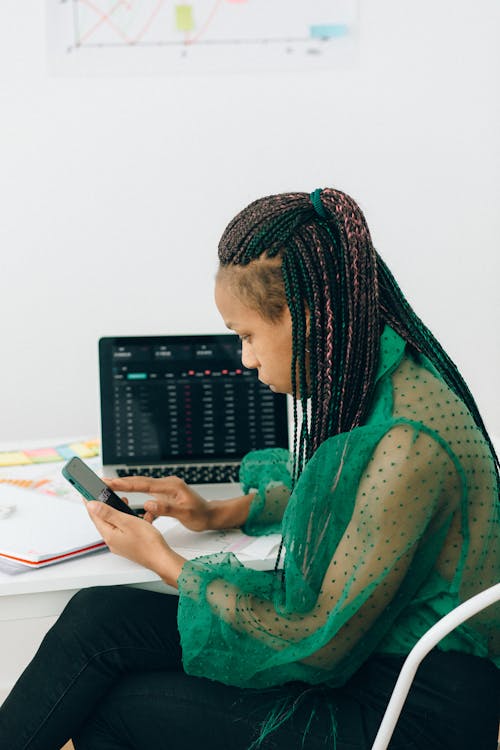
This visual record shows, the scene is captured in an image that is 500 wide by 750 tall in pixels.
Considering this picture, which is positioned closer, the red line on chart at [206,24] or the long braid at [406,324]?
the long braid at [406,324]

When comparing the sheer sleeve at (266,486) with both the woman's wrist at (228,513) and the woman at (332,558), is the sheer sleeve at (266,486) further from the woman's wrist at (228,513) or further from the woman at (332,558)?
the woman at (332,558)

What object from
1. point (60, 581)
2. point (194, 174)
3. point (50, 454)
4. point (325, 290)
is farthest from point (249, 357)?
point (194, 174)

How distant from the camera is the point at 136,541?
110 cm

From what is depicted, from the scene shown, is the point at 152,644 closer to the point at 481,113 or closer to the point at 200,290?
the point at 200,290

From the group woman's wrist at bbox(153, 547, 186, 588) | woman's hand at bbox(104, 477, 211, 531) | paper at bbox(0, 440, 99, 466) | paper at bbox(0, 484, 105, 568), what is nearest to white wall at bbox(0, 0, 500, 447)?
paper at bbox(0, 440, 99, 466)

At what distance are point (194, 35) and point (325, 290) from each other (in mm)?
1719

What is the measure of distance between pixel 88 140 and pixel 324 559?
73.3 inches

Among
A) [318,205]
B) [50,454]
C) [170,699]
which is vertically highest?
[318,205]

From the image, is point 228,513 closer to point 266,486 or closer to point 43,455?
point 266,486

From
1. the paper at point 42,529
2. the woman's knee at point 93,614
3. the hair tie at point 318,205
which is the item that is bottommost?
the woman's knee at point 93,614

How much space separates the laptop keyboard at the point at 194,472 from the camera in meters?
1.52

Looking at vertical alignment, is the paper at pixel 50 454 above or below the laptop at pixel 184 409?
below

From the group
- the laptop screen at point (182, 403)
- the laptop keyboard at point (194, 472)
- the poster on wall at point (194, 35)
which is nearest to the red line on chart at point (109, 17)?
the poster on wall at point (194, 35)

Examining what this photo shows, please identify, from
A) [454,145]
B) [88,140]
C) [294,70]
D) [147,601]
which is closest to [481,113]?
[454,145]
